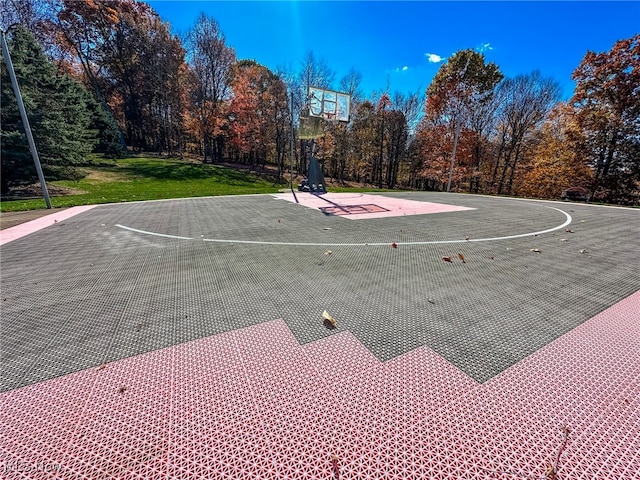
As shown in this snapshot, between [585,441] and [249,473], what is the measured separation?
4.98ft

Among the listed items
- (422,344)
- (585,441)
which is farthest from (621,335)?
(422,344)

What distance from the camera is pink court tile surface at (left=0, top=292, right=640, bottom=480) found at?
113cm

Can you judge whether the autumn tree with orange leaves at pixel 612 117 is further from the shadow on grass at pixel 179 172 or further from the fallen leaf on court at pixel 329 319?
the shadow on grass at pixel 179 172

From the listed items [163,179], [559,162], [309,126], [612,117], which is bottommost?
[163,179]

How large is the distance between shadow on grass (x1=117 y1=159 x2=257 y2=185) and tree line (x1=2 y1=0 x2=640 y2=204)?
9.69 feet

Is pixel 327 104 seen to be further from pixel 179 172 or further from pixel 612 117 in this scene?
pixel 612 117

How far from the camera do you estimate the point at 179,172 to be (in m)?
20.1

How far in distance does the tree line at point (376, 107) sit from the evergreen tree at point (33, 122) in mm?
2105

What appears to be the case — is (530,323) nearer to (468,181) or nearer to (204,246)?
(204,246)

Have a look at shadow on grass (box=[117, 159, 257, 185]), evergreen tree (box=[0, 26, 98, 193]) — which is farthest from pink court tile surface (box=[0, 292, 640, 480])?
shadow on grass (box=[117, 159, 257, 185])

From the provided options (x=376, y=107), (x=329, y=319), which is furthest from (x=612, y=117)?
(x=329, y=319)

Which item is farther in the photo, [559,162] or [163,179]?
[163,179]

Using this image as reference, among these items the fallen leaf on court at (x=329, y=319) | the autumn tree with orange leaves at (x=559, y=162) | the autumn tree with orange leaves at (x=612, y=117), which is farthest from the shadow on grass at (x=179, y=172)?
the autumn tree with orange leaves at (x=612, y=117)

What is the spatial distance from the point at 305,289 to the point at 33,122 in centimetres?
1441
